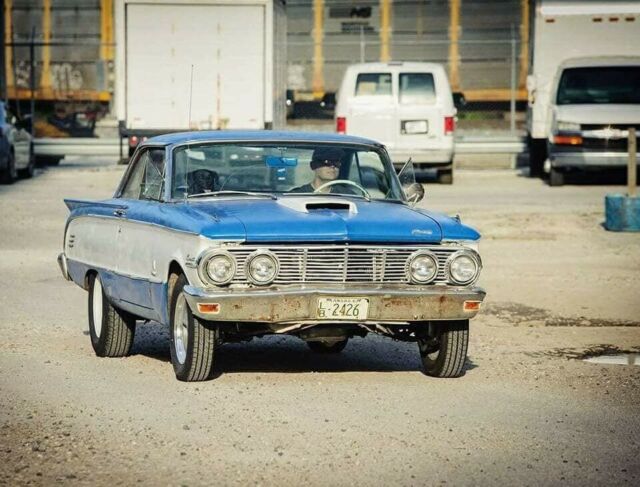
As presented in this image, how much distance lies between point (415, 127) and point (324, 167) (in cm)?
1828

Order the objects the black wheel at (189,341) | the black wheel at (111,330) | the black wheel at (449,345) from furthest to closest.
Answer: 1. the black wheel at (111,330)
2. the black wheel at (449,345)
3. the black wheel at (189,341)

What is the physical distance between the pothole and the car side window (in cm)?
303

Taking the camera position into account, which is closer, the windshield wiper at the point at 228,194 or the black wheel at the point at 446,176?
the windshield wiper at the point at 228,194

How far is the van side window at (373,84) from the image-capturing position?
93.3 ft

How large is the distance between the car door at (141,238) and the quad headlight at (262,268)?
2.91ft

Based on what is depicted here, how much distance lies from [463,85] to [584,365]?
2738 cm

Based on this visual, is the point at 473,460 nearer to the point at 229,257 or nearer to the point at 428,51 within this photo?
the point at 229,257

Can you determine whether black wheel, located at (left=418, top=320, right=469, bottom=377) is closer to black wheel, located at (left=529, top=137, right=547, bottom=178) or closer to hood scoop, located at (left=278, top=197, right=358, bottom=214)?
hood scoop, located at (left=278, top=197, right=358, bottom=214)

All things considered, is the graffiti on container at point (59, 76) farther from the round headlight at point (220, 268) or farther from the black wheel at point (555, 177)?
the round headlight at point (220, 268)

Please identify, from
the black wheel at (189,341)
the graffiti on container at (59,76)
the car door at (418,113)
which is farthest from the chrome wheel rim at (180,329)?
the graffiti on container at (59,76)

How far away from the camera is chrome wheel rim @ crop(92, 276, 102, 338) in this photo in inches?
422

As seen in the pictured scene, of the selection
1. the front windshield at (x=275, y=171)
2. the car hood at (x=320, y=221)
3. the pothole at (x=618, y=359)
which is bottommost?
the pothole at (x=618, y=359)

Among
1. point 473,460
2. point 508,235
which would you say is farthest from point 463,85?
point 473,460

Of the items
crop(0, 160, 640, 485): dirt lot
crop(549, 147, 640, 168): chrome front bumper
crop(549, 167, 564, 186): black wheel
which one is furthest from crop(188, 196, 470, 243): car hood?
crop(549, 167, 564, 186): black wheel
